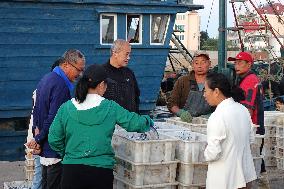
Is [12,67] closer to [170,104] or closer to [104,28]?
[104,28]

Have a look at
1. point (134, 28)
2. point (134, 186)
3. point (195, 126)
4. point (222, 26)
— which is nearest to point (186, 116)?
point (195, 126)

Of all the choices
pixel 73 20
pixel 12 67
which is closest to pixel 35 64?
pixel 12 67

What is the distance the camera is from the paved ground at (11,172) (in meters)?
7.97

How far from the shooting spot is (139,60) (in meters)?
13.0

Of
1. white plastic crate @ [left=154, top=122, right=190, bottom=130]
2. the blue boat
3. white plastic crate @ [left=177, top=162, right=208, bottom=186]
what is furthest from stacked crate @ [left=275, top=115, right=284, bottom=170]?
the blue boat

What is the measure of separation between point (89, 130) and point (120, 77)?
1.71 m

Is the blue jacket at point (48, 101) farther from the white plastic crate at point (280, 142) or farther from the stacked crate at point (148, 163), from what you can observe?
the white plastic crate at point (280, 142)

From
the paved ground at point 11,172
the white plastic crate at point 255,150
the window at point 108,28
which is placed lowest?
the paved ground at point 11,172

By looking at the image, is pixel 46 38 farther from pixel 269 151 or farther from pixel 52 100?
pixel 52 100

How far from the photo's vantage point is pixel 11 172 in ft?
27.8

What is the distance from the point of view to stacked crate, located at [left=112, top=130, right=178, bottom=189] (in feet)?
15.2

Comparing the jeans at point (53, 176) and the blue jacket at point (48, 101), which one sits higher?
the blue jacket at point (48, 101)

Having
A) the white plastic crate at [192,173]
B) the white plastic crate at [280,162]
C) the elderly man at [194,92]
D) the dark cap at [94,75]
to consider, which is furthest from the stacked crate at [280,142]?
the dark cap at [94,75]

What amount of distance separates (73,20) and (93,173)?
27.8ft
